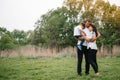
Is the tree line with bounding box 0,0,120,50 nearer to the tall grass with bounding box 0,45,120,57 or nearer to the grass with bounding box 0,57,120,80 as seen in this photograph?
the tall grass with bounding box 0,45,120,57

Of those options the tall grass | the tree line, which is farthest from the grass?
the tree line

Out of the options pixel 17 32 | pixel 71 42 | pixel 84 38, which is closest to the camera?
pixel 84 38

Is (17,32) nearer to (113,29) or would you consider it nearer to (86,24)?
(113,29)

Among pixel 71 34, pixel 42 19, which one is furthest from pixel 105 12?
pixel 42 19

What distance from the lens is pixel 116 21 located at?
3359 cm

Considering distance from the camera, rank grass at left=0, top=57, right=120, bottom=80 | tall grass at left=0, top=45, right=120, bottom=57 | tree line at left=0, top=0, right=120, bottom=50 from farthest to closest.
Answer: tree line at left=0, top=0, right=120, bottom=50 < tall grass at left=0, top=45, right=120, bottom=57 < grass at left=0, top=57, right=120, bottom=80

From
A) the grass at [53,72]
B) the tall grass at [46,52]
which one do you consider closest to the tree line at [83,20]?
the tall grass at [46,52]

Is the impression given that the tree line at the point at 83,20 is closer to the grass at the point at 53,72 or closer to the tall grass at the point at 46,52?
the tall grass at the point at 46,52

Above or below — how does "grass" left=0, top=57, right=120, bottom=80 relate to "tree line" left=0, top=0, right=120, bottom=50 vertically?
below

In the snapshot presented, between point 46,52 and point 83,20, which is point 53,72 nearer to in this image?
point 46,52

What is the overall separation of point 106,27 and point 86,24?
27.0 meters

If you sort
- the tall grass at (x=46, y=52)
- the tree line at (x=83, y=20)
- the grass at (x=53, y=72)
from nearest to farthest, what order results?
the grass at (x=53, y=72) < the tall grass at (x=46, y=52) < the tree line at (x=83, y=20)

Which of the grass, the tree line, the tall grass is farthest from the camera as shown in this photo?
the tree line

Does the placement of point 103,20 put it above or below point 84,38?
above
